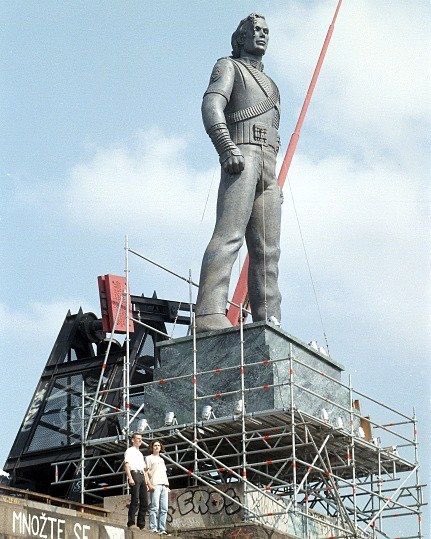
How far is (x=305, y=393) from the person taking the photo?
35.7 meters

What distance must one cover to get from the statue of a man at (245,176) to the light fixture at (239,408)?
2.12 m

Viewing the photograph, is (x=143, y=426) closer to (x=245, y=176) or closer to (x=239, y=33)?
(x=245, y=176)

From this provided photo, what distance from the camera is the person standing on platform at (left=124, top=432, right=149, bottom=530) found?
30438 millimetres

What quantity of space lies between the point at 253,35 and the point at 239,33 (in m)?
0.42

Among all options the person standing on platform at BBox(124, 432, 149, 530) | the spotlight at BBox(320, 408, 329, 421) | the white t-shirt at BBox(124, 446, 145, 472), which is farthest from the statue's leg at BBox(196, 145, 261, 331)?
the person standing on platform at BBox(124, 432, 149, 530)

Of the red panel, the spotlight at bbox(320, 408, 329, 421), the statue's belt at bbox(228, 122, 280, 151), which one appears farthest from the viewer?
the red panel

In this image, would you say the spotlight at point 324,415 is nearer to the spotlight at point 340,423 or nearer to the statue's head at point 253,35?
the spotlight at point 340,423

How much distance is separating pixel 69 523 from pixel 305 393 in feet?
28.3

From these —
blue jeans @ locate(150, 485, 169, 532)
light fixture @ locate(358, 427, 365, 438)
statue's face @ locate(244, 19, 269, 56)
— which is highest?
statue's face @ locate(244, 19, 269, 56)

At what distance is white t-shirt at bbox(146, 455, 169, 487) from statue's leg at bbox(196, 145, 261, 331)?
5.33 meters

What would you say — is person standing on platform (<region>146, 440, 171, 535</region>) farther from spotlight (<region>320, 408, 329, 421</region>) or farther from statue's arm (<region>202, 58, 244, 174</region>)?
statue's arm (<region>202, 58, 244, 174</region>)

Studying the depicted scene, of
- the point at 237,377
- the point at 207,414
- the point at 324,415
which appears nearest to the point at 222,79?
the point at 237,377

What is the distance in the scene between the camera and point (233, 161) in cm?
3656

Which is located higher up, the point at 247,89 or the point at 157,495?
the point at 247,89
